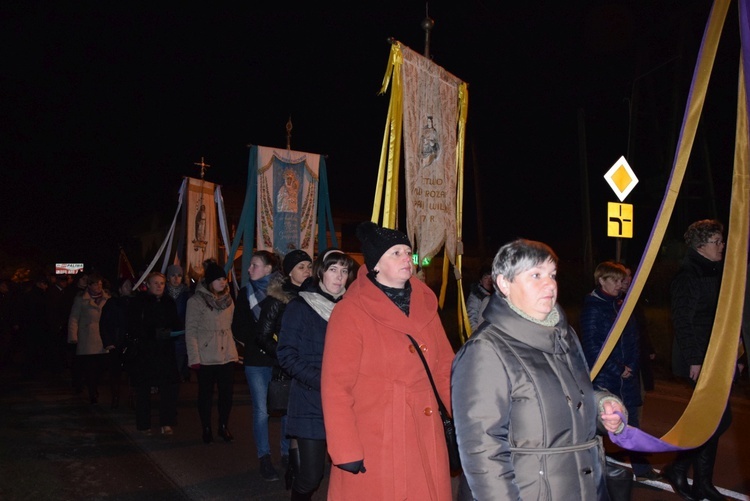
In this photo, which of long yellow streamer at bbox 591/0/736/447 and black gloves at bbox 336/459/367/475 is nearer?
long yellow streamer at bbox 591/0/736/447

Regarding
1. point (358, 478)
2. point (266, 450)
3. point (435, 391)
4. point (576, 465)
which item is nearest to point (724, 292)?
point (576, 465)

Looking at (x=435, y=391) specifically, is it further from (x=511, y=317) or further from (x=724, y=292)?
(x=724, y=292)

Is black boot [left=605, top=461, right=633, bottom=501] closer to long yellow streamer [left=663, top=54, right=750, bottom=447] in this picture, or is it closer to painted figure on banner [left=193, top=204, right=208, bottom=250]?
long yellow streamer [left=663, top=54, right=750, bottom=447]

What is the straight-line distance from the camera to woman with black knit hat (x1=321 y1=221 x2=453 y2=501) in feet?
10.2

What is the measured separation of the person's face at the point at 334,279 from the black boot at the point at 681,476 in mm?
2863

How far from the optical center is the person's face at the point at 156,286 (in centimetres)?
754

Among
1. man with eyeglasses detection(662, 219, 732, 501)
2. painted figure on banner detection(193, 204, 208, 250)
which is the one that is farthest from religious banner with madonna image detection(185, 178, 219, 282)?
man with eyeglasses detection(662, 219, 732, 501)

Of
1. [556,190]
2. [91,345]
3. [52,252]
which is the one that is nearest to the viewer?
[91,345]

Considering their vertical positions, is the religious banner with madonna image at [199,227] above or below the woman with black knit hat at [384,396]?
above

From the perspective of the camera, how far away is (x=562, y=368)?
245 cm

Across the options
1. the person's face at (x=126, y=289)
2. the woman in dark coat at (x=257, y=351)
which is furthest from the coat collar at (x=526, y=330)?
the person's face at (x=126, y=289)

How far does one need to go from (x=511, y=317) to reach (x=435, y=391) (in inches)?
38.3

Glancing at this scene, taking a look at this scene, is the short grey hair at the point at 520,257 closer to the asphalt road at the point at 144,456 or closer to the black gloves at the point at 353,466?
the black gloves at the point at 353,466

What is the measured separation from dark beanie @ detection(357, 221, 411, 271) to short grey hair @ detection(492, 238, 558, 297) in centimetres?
94
